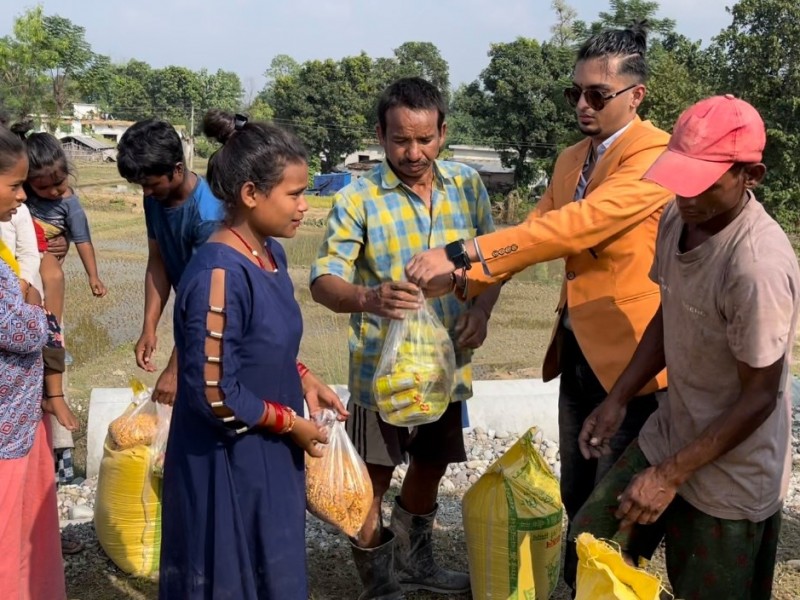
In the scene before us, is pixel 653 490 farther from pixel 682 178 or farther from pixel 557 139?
pixel 557 139

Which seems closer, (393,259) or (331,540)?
(393,259)

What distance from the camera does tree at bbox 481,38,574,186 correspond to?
32219 mm

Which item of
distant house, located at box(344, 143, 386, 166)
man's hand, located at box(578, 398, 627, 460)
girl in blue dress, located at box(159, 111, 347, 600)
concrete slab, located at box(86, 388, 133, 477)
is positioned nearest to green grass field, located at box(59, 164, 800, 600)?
concrete slab, located at box(86, 388, 133, 477)

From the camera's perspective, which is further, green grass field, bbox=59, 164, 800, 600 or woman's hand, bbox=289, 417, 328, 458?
green grass field, bbox=59, 164, 800, 600

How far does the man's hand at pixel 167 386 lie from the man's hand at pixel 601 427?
59.3 inches

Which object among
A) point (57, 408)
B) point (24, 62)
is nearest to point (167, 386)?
point (57, 408)

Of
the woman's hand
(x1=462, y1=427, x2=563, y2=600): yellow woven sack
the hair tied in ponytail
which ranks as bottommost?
(x1=462, y1=427, x2=563, y2=600): yellow woven sack

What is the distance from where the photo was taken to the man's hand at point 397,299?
260 cm

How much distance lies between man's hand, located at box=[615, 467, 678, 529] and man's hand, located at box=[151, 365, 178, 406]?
169 centimetres

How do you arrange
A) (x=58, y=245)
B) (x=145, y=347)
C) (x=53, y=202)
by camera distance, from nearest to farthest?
(x=145, y=347) < (x=53, y=202) < (x=58, y=245)

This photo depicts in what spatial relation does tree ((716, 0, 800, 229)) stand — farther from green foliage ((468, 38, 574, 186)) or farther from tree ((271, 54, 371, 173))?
tree ((271, 54, 371, 173))

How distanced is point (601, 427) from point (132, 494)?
6.51ft

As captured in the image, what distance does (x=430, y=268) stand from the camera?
8.56 feet

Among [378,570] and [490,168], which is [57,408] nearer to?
[378,570]
